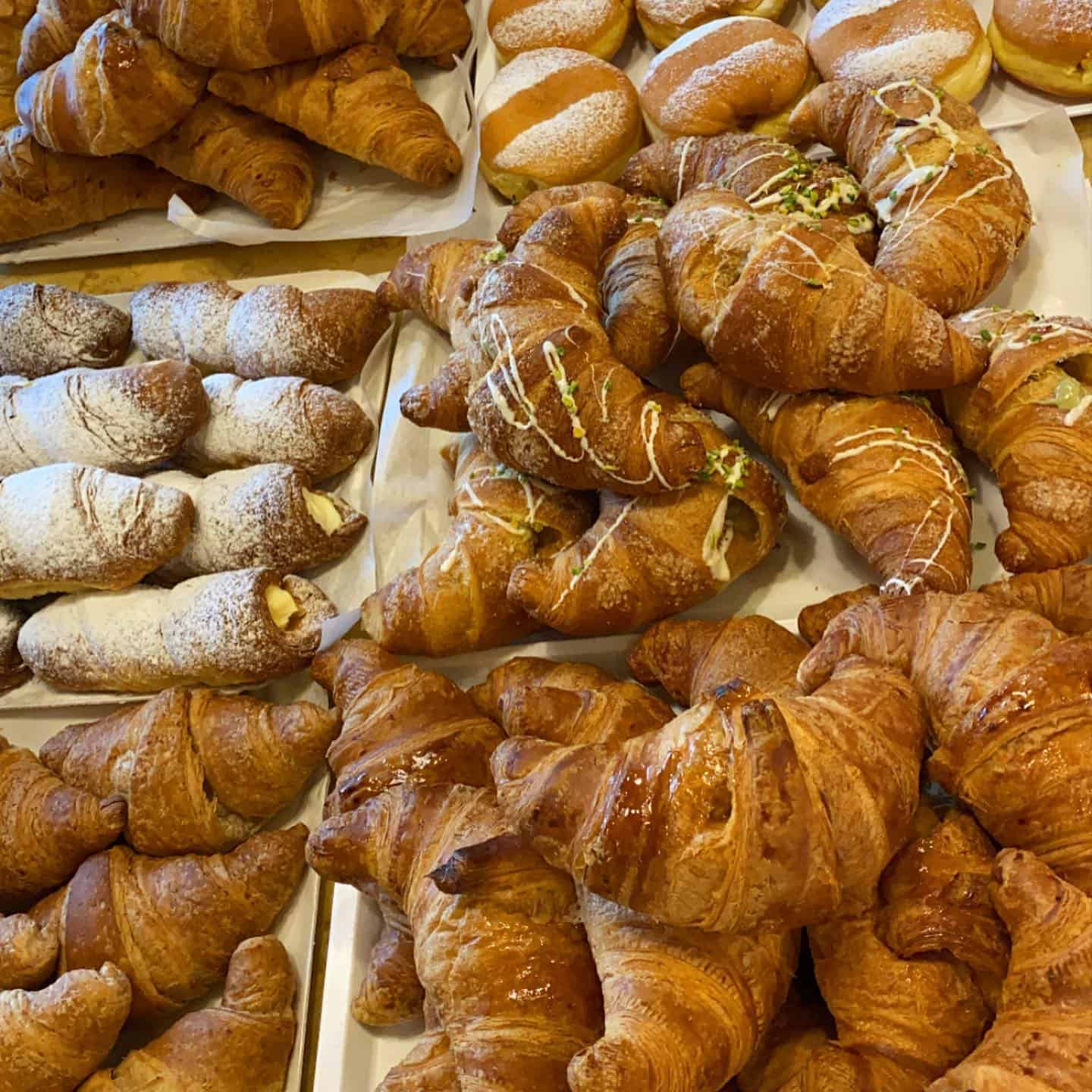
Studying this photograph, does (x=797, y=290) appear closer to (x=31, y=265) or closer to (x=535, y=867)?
(x=535, y=867)

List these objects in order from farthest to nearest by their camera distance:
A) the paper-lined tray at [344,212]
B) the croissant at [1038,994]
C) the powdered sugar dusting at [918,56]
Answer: the paper-lined tray at [344,212]
the powdered sugar dusting at [918,56]
the croissant at [1038,994]

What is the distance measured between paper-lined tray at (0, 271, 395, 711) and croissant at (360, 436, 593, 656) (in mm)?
219

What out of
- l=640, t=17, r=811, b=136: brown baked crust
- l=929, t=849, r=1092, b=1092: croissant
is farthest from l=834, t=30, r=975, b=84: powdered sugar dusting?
l=929, t=849, r=1092, b=1092: croissant

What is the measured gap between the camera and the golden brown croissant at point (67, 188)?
7.14ft

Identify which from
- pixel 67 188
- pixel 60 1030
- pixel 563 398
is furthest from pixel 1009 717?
pixel 67 188

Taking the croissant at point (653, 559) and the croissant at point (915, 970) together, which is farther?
the croissant at point (653, 559)

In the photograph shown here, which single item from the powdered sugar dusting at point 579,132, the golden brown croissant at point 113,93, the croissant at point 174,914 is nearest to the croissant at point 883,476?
the powdered sugar dusting at point 579,132

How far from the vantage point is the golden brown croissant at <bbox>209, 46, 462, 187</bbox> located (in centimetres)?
200

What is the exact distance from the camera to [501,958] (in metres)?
1.05

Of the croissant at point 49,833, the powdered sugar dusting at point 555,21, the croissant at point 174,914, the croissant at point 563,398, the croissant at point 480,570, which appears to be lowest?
the croissant at point 174,914

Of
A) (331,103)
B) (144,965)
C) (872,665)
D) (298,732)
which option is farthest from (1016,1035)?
(331,103)

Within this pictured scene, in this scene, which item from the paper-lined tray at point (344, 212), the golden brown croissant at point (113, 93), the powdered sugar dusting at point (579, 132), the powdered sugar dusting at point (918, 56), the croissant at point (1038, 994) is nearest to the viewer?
the croissant at point (1038, 994)

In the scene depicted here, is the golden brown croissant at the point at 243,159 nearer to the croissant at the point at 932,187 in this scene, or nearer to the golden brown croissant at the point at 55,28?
the golden brown croissant at the point at 55,28

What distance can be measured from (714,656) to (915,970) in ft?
1.51
